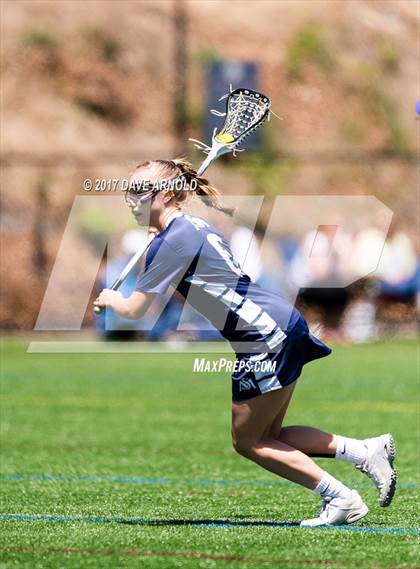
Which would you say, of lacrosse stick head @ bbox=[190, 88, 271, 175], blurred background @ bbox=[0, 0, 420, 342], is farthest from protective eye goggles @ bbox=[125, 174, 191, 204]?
blurred background @ bbox=[0, 0, 420, 342]

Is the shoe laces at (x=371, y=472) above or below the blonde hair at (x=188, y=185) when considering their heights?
below

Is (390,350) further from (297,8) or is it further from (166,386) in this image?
(297,8)

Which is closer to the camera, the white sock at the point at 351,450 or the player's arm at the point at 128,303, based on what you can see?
the player's arm at the point at 128,303

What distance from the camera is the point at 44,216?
83.0 feet

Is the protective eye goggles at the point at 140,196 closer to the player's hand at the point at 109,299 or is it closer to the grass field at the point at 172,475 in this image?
the player's hand at the point at 109,299

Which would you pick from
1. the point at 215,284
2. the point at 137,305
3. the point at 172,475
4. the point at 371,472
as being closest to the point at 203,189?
the point at 215,284

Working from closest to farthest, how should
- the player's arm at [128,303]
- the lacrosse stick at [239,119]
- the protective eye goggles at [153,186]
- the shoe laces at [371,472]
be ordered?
the player's arm at [128,303] < the protective eye goggles at [153,186] < the shoe laces at [371,472] < the lacrosse stick at [239,119]

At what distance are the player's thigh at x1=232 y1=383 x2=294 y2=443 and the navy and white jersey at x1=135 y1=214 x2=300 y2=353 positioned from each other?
0.70ft

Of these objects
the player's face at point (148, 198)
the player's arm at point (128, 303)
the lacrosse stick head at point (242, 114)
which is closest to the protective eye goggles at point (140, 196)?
the player's face at point (148, 198)

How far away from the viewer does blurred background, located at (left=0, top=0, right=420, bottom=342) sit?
21828mm

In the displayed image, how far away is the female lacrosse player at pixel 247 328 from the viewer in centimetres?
568

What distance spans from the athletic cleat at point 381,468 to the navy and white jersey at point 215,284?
2.40 ft

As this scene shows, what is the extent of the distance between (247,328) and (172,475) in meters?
2.46

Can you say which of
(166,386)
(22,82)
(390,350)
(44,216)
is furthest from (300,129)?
(166,386)
